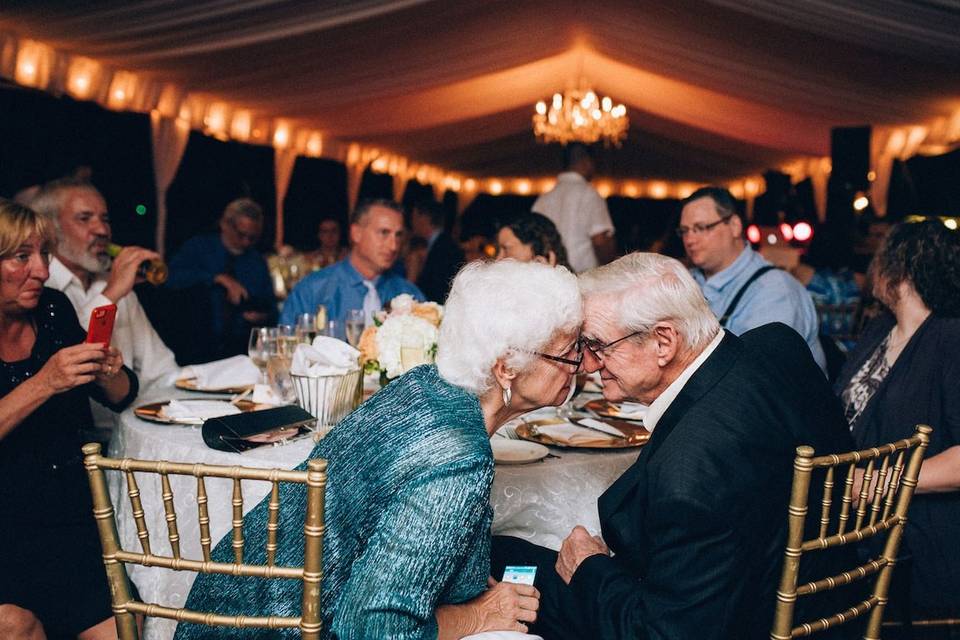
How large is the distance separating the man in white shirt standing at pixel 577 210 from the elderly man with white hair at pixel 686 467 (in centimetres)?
428

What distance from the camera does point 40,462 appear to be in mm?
2186

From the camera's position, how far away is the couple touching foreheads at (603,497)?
1.29m

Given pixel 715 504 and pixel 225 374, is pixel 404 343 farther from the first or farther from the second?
pixel 715 504

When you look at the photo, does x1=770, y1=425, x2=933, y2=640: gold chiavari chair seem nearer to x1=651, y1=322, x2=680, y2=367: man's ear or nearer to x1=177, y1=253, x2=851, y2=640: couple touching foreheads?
x1=177, y1=253, x2=851, y2=640: couple touching foreheads

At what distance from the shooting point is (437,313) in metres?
2.56

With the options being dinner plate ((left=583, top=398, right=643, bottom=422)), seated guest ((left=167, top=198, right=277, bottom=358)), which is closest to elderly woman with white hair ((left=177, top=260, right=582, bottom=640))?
dinner plate ((left=583, top=398, right=643, bottom=422))

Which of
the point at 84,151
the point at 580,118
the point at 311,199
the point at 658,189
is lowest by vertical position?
the point at 311,199

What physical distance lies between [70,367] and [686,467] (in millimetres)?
1629

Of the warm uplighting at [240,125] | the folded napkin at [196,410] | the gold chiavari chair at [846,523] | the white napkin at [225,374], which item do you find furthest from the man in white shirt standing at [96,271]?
the warm uplighting at [240,125]

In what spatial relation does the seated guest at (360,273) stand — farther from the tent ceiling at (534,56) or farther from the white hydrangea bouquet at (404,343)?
the tent ceiling at (534,56)

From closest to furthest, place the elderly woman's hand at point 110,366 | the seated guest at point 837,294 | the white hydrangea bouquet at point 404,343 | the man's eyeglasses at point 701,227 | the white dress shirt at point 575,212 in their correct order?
1. the elderly woman's hand at point 110,366
2. the white hydrangea bouquet at point 404,343
3. the man's eyeglasses at point 701,227
4. the seated guest at point 837,294
5. the white dress shirt at point 575,212

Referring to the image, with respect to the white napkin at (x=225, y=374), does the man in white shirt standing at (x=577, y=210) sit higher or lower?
higher

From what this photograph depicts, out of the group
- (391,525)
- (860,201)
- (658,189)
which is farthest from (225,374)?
(658,189)

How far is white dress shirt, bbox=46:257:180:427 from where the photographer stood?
3.00 m
